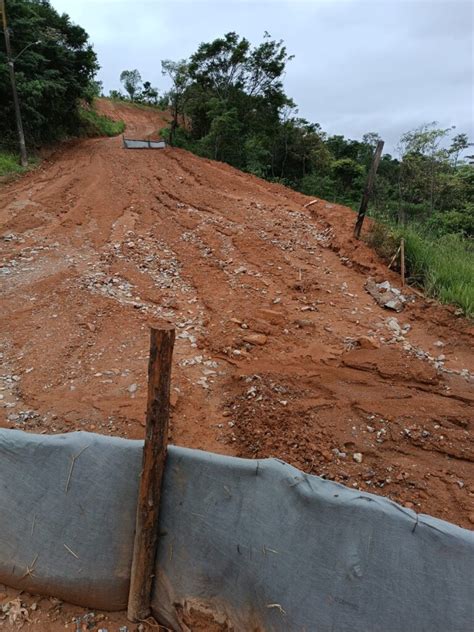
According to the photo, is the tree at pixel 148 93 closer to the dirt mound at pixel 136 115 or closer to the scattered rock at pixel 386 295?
the dirt mound at pixel 136 115

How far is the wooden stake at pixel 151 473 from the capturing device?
1.68 m

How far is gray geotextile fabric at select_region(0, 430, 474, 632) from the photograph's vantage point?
1.51 meters

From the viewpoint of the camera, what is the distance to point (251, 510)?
173 cm

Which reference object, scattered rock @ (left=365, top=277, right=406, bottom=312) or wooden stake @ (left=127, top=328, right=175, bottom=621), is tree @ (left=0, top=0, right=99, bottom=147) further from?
wooden stake @ (left=127, top=328, right=175, bottom=621)

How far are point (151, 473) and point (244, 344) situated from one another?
6.70ft

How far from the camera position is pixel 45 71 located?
1105 cm

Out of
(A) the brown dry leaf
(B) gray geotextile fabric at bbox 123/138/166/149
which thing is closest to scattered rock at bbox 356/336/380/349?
(A) the brown dry leaf

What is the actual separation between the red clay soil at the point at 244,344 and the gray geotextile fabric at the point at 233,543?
0.77 m

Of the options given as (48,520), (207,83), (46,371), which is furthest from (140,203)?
(207,83)

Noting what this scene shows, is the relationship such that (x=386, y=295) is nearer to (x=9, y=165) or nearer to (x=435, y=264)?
(x=435, y=264)

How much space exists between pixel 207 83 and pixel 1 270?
14188 mm

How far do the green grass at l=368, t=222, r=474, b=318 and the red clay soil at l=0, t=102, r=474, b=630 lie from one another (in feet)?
0.66

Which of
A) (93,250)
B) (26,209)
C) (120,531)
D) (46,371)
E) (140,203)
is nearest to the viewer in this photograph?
(120,531)

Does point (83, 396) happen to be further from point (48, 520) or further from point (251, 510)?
point (251, 510)
